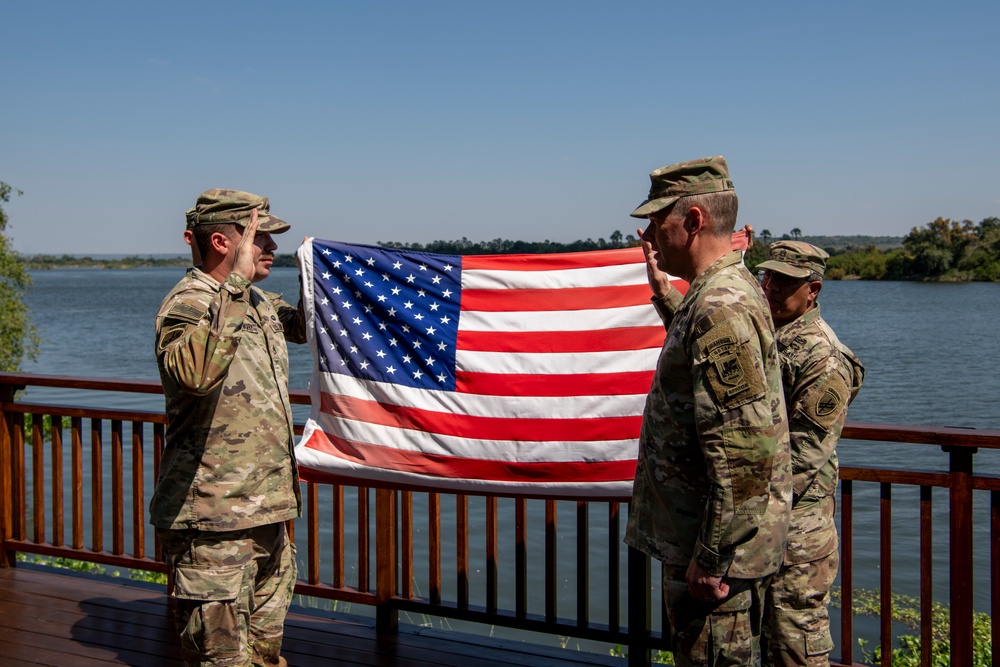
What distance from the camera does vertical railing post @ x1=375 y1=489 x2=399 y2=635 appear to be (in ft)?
12.5

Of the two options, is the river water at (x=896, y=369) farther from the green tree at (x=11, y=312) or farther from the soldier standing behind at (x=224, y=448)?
the soldier standing behind at (x=224, y=448)

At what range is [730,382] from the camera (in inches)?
79.8

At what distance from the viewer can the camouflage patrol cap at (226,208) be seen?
108 inches

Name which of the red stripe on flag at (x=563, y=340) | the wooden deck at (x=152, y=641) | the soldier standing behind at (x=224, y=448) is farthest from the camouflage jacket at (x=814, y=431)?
the soldier standing behind at (x=224, y=448)

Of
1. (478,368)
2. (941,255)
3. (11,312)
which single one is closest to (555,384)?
(478,368)

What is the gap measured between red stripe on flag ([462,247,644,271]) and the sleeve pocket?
1578mm

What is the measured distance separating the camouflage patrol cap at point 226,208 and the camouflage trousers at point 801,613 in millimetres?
2032

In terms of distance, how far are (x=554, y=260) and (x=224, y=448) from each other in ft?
5.07

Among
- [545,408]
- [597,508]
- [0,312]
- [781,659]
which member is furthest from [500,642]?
[0,312]

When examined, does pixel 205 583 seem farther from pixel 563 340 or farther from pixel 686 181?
pixel 686 181

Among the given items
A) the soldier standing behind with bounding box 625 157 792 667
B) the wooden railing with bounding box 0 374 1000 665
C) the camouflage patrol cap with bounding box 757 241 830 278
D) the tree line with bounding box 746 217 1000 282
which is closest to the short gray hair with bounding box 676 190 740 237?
the soldier standing behind with bounding box 625 157 792 667

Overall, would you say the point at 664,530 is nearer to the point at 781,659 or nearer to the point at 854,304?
the point at 781,659

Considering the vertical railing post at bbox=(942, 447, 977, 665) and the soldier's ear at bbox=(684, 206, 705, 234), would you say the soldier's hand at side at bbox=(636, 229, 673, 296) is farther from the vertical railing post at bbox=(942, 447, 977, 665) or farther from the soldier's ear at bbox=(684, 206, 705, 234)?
the vertical railing post at bbox=(942, 447, 977, 665)

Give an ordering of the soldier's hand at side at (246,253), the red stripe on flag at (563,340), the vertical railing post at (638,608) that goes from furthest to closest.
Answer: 1. the red stripe on flag at (563,340)
2. the vertical railing post at (638,608)
3. the soldier's hand at side at (246,253)
